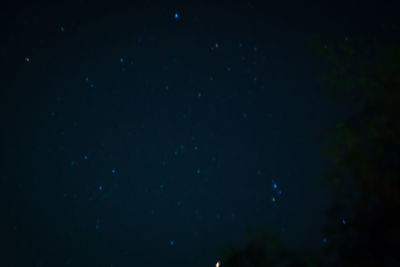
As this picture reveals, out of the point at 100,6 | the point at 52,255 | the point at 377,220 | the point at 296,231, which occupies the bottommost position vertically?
the point at 52,255

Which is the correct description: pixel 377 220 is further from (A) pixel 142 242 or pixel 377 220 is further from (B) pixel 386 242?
(A) pixel 142 242

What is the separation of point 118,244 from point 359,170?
25.7 feet

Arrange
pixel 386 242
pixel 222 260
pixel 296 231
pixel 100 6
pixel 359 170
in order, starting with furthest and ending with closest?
pixel 296 231 → pixel 100 6 → pixel 222 260 → pixel 359 170 → pixel 386 242

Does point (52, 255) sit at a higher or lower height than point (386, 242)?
lower

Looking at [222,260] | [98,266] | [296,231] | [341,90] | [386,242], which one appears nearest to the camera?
[386,242]

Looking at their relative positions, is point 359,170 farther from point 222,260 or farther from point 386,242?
point 222,260

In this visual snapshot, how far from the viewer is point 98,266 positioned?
895 centimetres

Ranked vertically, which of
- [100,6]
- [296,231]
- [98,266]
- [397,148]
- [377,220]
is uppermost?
[397,148]

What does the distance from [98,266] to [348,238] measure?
791 centimetres

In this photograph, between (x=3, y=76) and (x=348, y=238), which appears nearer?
(x=348, y=238)

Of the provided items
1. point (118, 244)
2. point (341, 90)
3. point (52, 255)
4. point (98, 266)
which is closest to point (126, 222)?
point (118, 244)

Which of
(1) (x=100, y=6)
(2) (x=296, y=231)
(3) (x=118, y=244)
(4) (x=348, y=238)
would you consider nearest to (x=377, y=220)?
(4) (x=348, y=238)

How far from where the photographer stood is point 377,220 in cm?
264

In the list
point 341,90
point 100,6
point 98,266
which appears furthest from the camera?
point 98,266
